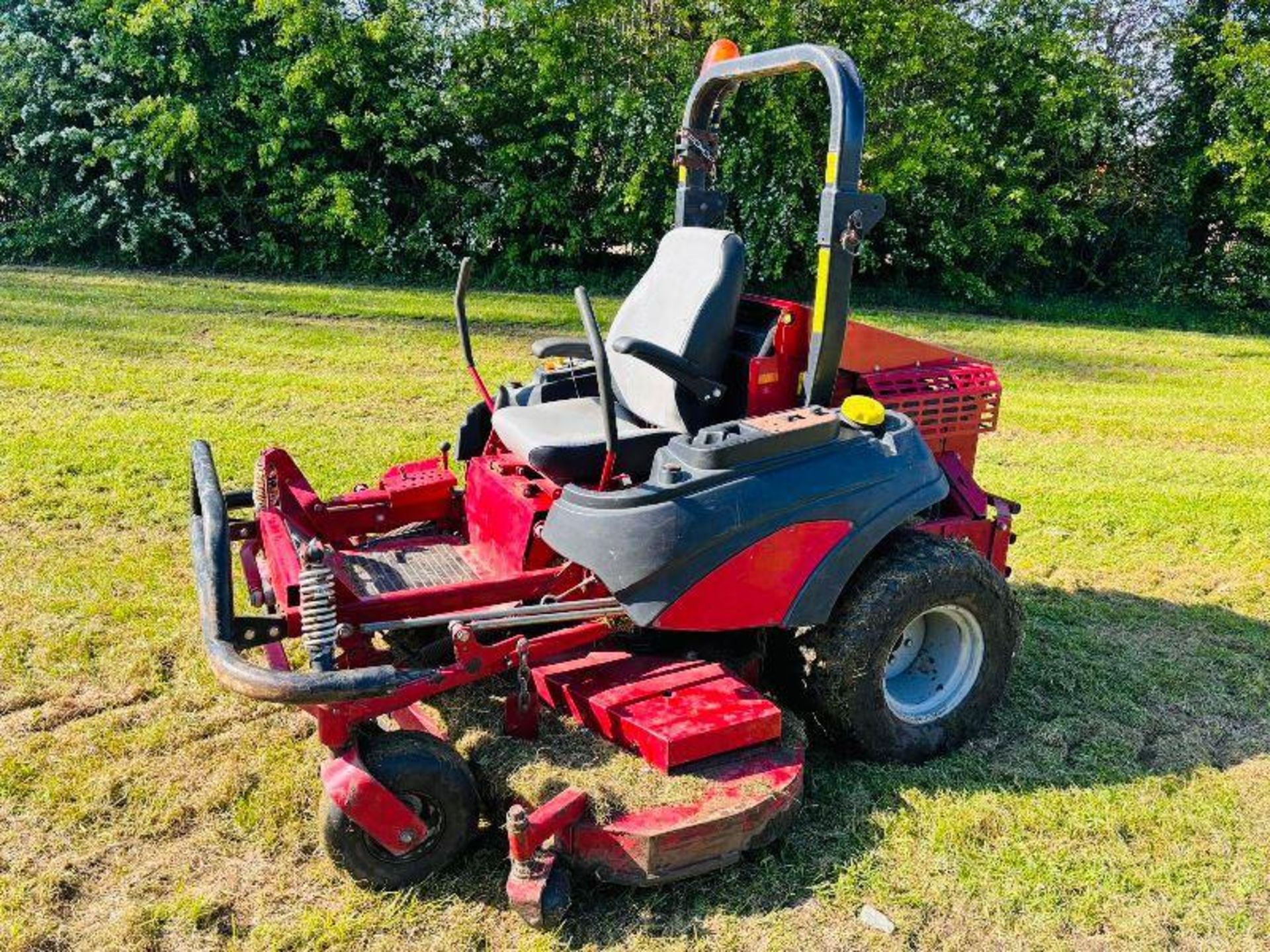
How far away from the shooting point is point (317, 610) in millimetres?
2863

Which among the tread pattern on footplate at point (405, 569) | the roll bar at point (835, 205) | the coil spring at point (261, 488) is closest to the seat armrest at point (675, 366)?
the roll bar at point (835, 205)

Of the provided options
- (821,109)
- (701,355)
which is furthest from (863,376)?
(821,109)

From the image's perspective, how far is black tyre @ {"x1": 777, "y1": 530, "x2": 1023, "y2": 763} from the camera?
3.39m

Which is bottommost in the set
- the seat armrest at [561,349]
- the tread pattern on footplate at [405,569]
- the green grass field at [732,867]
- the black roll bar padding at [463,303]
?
the green grass field at [732,867]

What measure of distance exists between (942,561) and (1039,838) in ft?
2.81

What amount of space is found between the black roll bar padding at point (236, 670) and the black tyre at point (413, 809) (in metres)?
0.18

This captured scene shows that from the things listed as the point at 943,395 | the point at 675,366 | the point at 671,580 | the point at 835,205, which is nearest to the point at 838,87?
the point at 835,205

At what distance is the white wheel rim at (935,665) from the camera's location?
365 cm

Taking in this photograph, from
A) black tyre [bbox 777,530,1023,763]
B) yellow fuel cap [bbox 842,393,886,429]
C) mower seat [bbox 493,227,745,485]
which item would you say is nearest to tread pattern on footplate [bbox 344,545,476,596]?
mower seat [bbox 493,227,745,485]

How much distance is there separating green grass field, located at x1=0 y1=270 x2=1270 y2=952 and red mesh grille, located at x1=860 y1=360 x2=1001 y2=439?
1012 mm

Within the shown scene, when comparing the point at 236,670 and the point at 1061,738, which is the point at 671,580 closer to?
the point at 236,670

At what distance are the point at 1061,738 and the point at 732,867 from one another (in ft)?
4.64

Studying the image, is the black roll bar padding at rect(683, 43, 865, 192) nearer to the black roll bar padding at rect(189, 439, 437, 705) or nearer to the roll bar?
the roll bar

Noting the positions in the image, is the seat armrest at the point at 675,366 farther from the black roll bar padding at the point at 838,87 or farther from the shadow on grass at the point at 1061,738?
the shadow on grass at the point at 1061,738
